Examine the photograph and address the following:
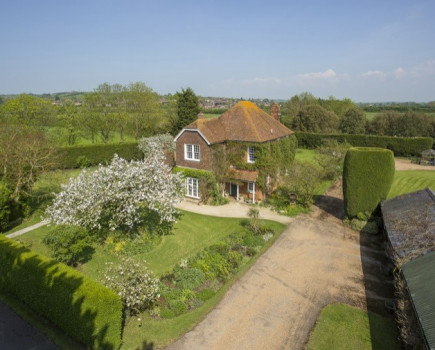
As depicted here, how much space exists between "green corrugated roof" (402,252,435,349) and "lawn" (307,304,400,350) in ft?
6.79

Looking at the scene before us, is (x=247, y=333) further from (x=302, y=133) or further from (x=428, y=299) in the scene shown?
(x=302, y=133)

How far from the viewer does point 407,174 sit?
106ft

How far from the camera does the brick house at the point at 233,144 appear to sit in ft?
84.1

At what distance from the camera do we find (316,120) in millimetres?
57219

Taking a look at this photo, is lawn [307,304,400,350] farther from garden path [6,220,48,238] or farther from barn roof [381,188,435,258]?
garden path [6,220,48,238]

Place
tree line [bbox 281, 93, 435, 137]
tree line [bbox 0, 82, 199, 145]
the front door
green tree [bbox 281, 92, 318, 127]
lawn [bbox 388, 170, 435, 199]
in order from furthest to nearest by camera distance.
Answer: green tree [bbox 281, 92, 318, 127] < tree line [bbox 281, 93, 435, 137] < tree line [bbox 0, 82, 199, 145] < the front door < lawn [bbox 388, 170, 435, 199]

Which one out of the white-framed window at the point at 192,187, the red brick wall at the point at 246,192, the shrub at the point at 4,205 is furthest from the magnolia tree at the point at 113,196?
the red brick wall at the point at 246,192

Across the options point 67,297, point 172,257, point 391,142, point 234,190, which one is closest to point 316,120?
point 391,142

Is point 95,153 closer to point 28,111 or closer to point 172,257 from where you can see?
point 28,111

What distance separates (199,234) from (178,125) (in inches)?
1189

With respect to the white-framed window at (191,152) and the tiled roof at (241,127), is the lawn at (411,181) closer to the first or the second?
the tiled roof at (241,127)

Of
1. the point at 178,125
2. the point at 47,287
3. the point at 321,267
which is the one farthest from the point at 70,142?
the point at 321,267

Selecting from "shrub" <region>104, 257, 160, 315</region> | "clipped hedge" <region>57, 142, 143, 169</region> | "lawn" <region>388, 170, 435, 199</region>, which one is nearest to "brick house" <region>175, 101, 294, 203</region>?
"lawn" <region>388, 170, 435, 199</region>

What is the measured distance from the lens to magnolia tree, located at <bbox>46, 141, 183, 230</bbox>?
16.2m
